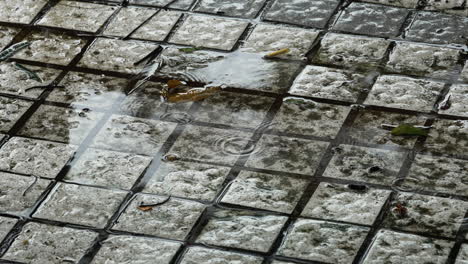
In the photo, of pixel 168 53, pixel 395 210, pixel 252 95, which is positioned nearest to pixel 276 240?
pixel 395 210

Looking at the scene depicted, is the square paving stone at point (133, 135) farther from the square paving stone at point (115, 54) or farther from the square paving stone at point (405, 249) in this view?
the square paving stone at point (405, 249)

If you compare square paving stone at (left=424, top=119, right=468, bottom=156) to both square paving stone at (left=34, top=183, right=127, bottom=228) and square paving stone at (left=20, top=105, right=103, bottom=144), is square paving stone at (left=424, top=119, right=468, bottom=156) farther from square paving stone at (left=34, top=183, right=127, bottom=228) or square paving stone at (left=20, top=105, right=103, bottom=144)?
square paving stone at (left=20, top=105, right=103, bottom=144)

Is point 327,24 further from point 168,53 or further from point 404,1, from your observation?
point 168,53

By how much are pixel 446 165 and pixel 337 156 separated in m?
0.41

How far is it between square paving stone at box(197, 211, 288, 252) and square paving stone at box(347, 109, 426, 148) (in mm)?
616

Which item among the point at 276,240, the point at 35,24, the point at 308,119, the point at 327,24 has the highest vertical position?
the point at 35,24

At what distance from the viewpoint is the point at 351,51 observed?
13.8ft

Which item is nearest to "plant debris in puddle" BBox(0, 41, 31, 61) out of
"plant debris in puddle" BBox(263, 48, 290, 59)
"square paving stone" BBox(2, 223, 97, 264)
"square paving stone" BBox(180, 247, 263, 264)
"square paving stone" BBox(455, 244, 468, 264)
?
"plant debris in puddle" BBox(263, 48, 290, 59)

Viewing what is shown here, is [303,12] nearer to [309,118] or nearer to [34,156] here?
[309,118]

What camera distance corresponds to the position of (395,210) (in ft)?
10.5

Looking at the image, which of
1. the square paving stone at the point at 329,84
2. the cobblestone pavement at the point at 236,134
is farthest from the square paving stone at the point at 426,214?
the square paving stone at the point at 329,84

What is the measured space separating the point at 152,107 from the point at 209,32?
0.70 m

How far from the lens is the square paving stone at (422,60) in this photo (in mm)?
4039

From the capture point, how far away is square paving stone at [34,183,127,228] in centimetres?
324
